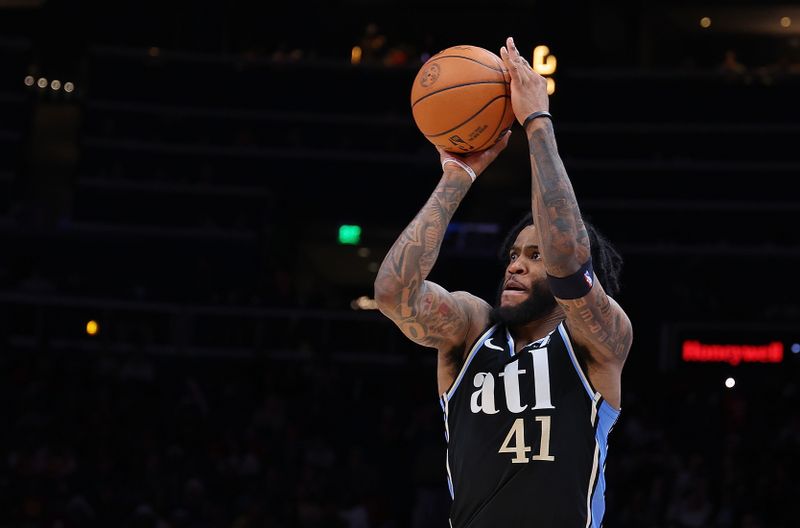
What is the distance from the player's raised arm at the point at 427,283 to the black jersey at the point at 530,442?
7.1 inches

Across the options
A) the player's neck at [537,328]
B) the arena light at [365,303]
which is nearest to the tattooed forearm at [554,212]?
the player's neck at [537,328]

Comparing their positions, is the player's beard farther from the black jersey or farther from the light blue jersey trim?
the light blue jersey trim

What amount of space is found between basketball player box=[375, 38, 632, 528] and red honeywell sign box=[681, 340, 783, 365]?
12.3 m

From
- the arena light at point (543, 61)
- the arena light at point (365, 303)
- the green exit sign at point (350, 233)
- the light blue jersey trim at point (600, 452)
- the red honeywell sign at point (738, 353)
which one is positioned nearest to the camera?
the light blue jersey trim at point (600, 452)

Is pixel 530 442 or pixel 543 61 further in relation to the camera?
pixel 543 61

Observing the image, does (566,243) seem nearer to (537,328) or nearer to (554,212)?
(554,212)

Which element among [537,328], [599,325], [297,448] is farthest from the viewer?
[297,448]

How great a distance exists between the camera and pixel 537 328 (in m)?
4.02

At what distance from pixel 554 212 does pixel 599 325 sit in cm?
37

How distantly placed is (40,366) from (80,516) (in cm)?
355

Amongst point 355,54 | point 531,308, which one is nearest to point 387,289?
point 531,308

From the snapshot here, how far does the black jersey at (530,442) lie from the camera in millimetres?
3607

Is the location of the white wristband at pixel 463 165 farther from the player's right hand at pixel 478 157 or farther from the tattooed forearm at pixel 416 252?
the tattooed forearm at pixel 416 252

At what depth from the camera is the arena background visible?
14.5 meters
